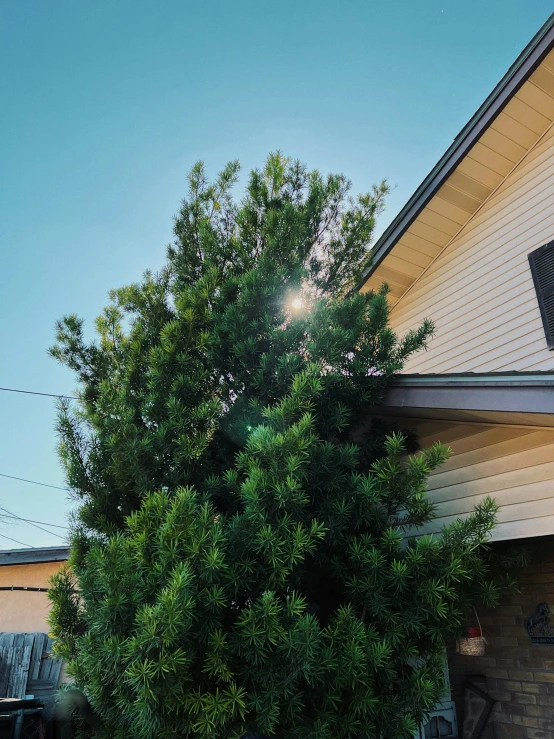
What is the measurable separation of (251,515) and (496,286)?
4240 millimetres

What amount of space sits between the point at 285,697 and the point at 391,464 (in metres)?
1.42

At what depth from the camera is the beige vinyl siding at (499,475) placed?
369 centimetres

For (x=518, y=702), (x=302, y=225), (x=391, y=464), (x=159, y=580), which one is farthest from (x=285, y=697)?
(x=518, y=702)

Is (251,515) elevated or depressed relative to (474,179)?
depressed

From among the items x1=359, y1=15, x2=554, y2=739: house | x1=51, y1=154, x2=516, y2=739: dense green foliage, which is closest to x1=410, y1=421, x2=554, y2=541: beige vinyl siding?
x1=359, y1=15, x2=554, y2=739: house

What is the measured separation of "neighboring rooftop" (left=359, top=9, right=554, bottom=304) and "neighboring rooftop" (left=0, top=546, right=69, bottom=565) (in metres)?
5.25

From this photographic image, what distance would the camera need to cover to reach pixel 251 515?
9.28ft

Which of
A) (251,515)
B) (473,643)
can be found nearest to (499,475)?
(473,643)

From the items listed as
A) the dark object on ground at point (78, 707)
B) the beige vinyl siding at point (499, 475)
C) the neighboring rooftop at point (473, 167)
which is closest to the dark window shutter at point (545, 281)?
the beige vinyl siding at point (499, 475)

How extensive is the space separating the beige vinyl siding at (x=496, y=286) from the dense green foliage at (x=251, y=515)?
1.77 meters

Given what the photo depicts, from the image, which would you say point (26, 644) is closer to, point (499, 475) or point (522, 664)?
point (522, 664)

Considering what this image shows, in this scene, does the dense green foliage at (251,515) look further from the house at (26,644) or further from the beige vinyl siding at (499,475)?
the house at (26,644)

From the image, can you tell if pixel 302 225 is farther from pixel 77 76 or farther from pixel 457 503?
pixel 77 76

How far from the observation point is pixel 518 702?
517cm
